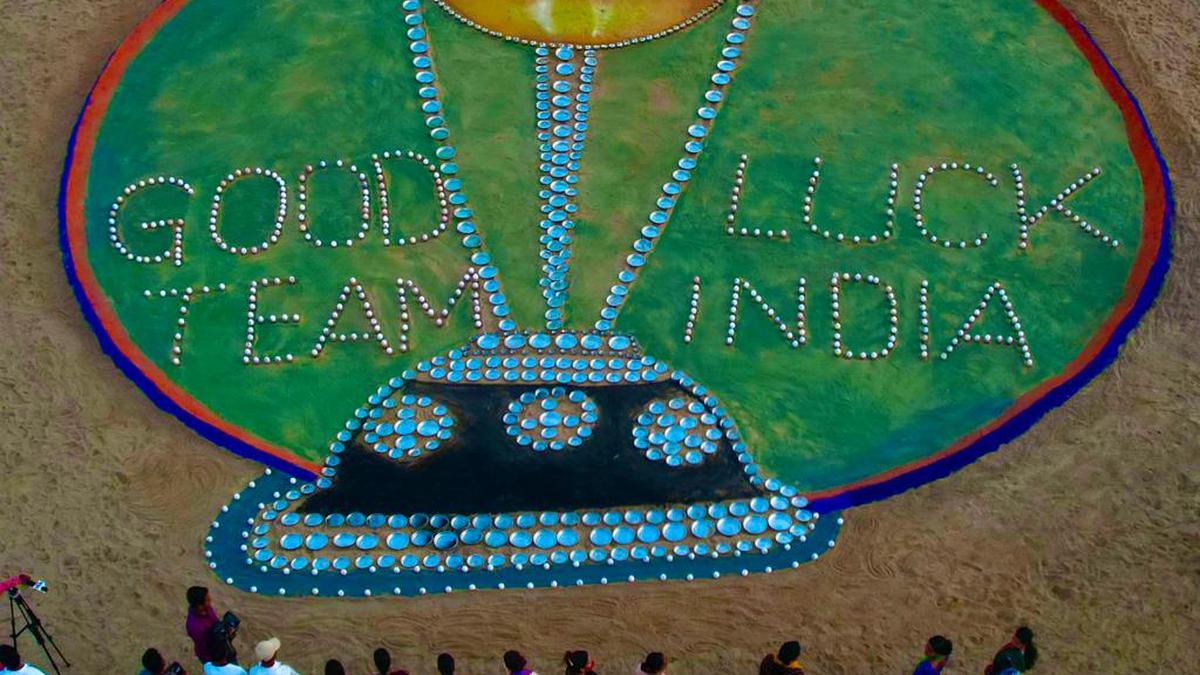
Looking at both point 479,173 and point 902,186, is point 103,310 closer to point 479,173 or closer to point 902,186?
point 479,173

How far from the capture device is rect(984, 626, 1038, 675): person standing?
6402mm

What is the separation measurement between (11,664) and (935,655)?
492 cm

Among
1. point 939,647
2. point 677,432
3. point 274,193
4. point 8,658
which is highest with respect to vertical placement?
point 274,193

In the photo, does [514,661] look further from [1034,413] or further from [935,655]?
[1034,413]

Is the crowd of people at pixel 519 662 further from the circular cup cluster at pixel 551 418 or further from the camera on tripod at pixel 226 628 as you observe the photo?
the circular cup cluster at pixel 551 418

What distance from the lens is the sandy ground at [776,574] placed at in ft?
24.9

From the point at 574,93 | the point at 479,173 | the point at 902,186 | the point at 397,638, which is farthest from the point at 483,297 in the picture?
the point at 902,186

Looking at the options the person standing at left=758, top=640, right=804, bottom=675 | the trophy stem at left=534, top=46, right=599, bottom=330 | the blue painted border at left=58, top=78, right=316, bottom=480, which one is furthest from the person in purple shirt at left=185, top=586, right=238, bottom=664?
the trophy stem at left=534, top=46, right=599, bottom=330

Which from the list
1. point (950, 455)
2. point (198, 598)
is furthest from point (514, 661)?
point (950, 455)

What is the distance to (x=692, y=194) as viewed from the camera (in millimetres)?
10047

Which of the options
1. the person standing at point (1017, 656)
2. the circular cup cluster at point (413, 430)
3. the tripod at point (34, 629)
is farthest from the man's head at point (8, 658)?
the person standing at point (1017, 656)

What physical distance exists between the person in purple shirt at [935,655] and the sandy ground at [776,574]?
2.86ft

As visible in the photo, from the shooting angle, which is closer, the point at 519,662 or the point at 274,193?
the point at 519,662

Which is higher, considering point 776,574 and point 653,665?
point 653,665
